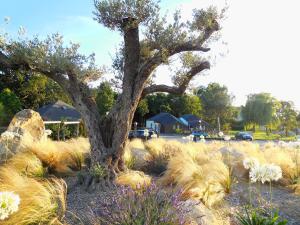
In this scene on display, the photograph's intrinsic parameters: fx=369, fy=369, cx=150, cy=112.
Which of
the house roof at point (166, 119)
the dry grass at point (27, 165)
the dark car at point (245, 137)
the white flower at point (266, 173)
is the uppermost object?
the house roof at point (166, 119)

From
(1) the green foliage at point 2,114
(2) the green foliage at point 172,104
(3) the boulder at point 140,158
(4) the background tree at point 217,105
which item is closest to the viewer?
(3) the boulder at point 140,158

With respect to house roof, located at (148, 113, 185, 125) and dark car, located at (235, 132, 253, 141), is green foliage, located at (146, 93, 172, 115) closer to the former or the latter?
house roof, located at (148, 113, 185, 125)

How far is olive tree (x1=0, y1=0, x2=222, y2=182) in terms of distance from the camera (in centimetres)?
723

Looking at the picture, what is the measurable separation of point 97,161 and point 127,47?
2.46m

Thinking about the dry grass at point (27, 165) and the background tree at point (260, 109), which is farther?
the background tree at point (260, 109)

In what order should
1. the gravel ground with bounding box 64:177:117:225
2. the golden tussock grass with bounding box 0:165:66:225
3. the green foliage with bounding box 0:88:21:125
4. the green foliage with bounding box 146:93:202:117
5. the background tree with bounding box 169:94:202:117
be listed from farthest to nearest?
the green foliage with bounding box 146:93:202:117 → the background tree with bounding box 169:94:202:117 → the green foliage with bounding box 0:88:21:125 → the gravel ground with bounding box 64:177:117:225 → the golden tussock grass with bounding box 0:165:66:225

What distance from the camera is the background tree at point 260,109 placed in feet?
174

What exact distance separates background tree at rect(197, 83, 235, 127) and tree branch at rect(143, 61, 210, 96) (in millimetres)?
47366

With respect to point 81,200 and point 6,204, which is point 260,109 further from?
point 6,204

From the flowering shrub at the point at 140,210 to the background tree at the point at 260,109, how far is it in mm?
51637

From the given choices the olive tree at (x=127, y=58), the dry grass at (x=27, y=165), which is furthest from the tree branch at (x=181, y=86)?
the dry grass at (x=27, y=165)

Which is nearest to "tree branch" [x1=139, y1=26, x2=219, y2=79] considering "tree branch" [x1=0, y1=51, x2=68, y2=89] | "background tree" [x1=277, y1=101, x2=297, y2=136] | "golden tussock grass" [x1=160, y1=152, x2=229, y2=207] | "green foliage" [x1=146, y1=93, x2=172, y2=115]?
"tree branch" [x1=0, y1=51, x2=68, y2=89]

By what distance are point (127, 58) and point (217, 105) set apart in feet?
163

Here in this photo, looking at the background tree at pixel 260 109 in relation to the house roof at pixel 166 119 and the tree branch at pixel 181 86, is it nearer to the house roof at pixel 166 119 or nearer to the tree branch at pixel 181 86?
the house roof at pixel 166 119
